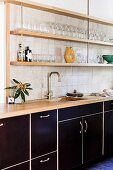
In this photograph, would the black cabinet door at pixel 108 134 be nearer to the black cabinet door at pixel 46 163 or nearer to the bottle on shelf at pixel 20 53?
the black cabinet door at pixel 46 163

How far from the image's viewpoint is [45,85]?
168 inches

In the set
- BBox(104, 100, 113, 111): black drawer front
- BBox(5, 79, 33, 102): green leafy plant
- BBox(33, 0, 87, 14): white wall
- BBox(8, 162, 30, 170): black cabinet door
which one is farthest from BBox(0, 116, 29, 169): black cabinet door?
BBox(33, 0, 87, 14): white wall

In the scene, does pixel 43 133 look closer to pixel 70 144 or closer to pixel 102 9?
pixel 70 144

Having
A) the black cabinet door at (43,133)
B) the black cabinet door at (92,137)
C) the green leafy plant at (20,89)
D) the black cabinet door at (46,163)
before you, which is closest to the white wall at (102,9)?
the black cabinet door at (92,137)

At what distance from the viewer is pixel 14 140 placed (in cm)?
294

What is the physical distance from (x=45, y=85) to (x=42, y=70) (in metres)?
0.22

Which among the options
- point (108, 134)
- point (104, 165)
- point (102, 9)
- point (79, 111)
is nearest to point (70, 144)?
point (79, 111)

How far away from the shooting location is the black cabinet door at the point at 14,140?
110 inches

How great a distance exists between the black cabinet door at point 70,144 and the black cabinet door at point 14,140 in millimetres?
624

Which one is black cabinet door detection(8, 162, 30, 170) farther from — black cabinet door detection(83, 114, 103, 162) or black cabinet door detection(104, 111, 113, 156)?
black cabinet door detection(104, 111, 113, 156)

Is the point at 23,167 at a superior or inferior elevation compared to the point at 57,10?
inferior

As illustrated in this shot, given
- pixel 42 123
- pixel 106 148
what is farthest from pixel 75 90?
pixel 42 123

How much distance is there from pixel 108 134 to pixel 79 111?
2.91ft

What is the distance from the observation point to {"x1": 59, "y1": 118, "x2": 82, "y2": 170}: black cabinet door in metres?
3.59
